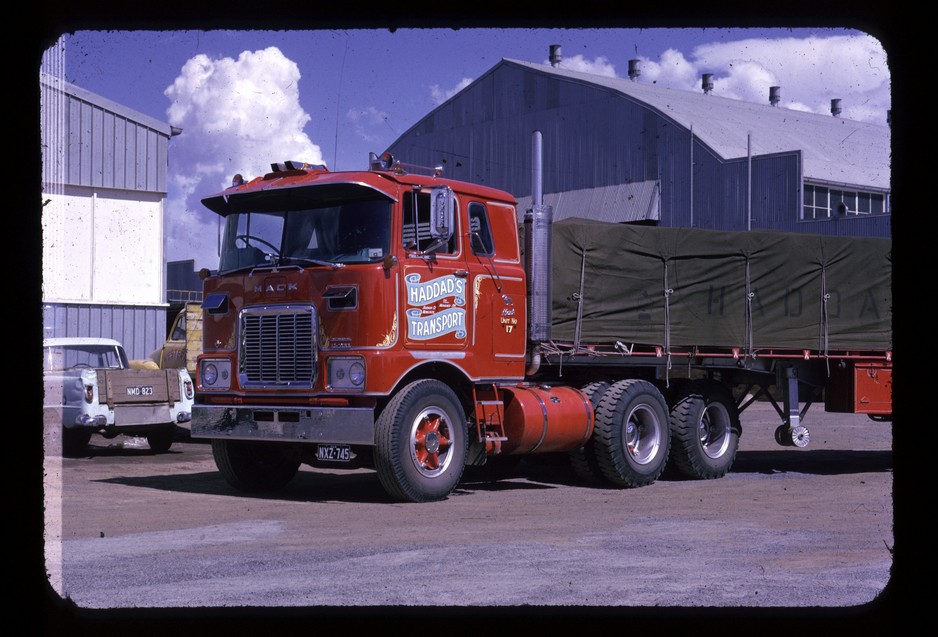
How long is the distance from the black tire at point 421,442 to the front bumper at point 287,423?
22 centimetres

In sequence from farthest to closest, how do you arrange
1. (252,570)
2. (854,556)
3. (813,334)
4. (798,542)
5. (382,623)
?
(813,334) < (798,542) < (854,556) < (252,570) < (382,623)

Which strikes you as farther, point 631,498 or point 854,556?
point 631,498

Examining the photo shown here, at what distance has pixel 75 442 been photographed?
18828 mm

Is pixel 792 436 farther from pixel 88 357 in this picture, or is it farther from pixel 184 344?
pixel 184 344

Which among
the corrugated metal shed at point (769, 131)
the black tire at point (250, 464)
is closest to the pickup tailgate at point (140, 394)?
the black tire at point (250, 464)

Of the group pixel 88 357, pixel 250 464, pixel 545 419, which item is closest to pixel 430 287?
pixel 545 419

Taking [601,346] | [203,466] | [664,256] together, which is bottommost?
[203,466]

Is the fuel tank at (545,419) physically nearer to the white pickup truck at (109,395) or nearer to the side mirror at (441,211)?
the side mirror at (441,211)

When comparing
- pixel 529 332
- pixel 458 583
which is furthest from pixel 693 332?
pixel 458 583

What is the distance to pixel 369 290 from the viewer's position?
485 inches

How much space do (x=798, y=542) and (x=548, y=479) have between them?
19.8 feet

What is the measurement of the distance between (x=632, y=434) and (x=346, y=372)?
426 centimetres

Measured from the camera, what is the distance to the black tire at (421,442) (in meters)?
12.3

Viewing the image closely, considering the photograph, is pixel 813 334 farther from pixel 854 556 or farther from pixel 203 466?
pixel 203 466
